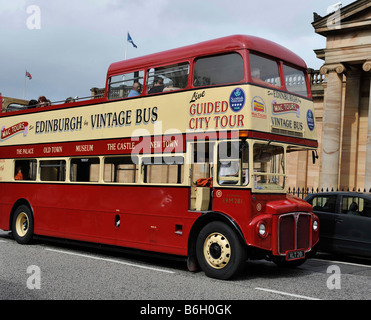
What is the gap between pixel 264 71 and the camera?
9188 millimetres

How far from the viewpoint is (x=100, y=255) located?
1165 centimetres

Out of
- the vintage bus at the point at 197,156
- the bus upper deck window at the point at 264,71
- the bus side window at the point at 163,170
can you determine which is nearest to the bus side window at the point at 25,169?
the vintage bus at the point at 197,156

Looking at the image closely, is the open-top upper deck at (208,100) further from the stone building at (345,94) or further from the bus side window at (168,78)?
the stone building at (345,94)

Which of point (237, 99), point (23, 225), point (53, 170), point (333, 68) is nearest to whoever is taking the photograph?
point (237, 99)

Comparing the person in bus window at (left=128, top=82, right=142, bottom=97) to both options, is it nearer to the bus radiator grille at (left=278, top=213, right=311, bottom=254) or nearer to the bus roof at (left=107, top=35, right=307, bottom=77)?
the bus roof at (left=107, top=35, right=307, bottom=77)

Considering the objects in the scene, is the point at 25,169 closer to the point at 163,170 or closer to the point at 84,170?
the point at 84,170

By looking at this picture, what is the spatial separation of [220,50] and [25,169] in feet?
23.2

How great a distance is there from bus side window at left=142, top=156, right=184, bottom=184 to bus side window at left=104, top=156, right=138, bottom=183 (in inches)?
12.9

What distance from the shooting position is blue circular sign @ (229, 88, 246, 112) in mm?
8634

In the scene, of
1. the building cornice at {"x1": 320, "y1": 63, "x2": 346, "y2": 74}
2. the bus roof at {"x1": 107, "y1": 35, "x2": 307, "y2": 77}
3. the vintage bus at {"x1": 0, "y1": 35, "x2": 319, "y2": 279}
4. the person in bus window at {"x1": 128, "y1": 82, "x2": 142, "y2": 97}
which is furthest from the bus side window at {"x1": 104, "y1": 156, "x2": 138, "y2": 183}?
the building cornice at {"x1": 320, "y1": 63, "x2": 346, "y2": 74}

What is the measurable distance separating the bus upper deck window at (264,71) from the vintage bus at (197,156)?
3 centimetres

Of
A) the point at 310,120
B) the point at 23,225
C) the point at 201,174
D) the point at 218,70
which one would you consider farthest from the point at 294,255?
the point at 23,225

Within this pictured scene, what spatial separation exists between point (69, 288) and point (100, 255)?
4005mm
